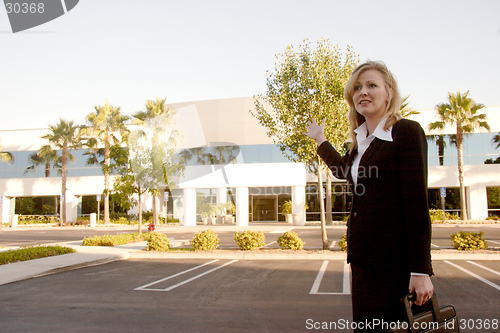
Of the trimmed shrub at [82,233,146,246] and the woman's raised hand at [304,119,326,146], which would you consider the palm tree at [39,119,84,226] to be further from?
the woman's raised hand at [304,119,326,146]

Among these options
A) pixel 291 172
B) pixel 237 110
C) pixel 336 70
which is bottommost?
pixel 291 172

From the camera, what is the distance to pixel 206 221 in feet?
114

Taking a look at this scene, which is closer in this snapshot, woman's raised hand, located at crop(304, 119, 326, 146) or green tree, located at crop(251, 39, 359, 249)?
woman's raised hand, located at crop(304, 119, 326, 146)

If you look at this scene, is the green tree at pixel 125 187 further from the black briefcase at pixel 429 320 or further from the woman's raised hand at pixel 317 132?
the black briefcase at pixel 429 320

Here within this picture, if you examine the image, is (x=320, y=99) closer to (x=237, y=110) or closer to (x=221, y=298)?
(x=221, y=298)

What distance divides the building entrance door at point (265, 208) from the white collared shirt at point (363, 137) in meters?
33.2

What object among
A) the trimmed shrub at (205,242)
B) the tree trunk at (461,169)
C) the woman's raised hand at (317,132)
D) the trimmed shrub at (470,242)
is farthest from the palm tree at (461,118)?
the woman's raised hand at (317,132)

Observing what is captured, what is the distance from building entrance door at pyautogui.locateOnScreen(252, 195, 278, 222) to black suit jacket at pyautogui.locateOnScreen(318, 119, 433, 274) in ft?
110

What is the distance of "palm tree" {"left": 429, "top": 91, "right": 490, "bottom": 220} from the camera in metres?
30.0

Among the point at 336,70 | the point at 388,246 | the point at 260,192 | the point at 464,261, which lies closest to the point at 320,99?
the point at 336,70

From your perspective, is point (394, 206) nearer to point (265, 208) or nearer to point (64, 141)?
point (265, 208)

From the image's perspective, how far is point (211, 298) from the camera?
736cm

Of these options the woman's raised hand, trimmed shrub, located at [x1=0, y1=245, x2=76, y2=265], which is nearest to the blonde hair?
the woman's raised hand

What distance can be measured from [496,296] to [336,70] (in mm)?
8021
